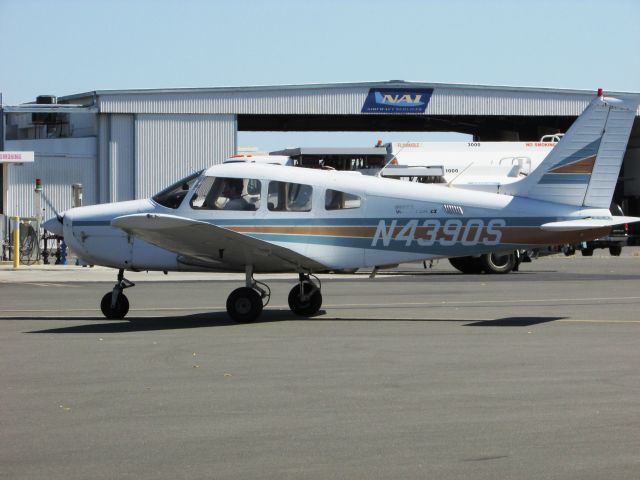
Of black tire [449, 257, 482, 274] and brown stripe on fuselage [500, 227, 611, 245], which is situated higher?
brown stripe on fuselage [500, 227, 611, 245]

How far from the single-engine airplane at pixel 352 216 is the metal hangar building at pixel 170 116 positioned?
29933 mm

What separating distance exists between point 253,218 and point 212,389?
20.6 feet

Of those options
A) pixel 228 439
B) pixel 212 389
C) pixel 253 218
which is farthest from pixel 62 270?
pixel 228 439

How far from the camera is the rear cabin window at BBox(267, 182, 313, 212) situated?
15.2m

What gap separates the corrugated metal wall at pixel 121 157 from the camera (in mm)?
45062

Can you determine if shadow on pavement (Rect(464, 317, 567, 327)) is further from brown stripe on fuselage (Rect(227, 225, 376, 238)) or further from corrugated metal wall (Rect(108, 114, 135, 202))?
corrugated metal wall (Rect(108, 114, 135, 202))

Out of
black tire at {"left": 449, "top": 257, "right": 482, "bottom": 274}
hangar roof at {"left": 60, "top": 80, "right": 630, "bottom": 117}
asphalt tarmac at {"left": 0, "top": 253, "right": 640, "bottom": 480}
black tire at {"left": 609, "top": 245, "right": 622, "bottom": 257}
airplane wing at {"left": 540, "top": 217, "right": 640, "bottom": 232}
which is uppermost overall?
hangar roof at {"left": 60, "top": 80, "right": 630, "bottom": 117}

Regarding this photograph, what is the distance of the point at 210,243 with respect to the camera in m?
14.4

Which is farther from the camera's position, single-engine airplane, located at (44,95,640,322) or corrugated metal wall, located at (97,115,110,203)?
corrugated metal wall, located at (97,115,110,203)

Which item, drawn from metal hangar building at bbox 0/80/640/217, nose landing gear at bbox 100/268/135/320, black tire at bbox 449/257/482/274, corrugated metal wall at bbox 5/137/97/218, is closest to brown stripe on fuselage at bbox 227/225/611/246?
nose landing gear at bbox 100/268/135/320

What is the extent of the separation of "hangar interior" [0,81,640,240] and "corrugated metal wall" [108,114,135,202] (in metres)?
0.04

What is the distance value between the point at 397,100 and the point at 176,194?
31.9 m

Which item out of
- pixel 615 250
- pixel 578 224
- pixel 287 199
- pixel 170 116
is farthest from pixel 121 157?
pixel 578 224

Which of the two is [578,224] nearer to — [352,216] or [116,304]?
[352,216]
